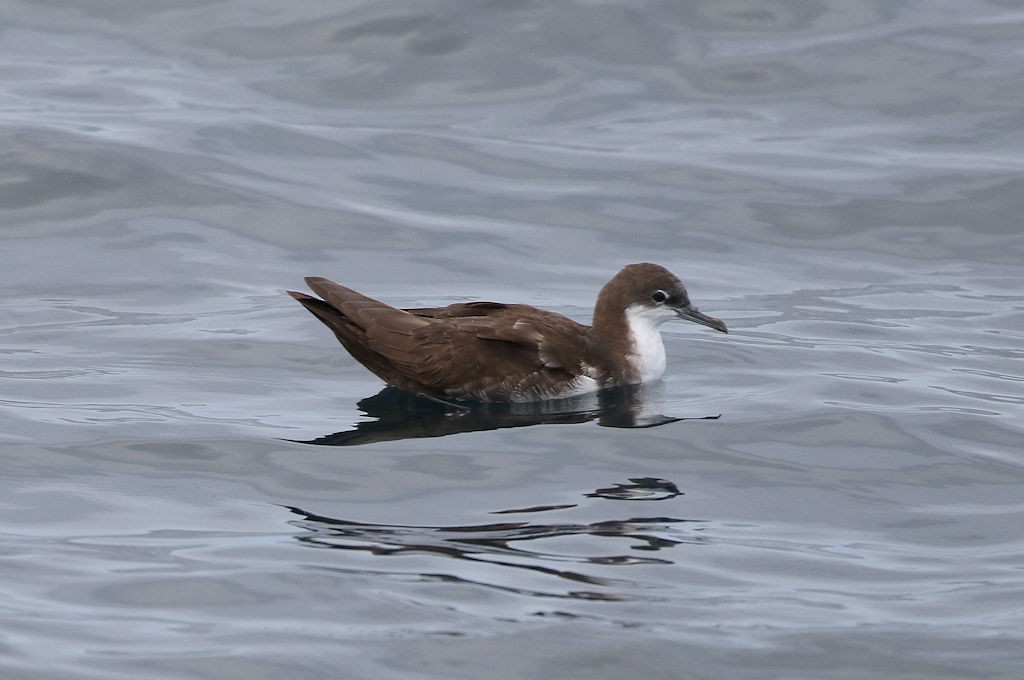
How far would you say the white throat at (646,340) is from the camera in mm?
10430

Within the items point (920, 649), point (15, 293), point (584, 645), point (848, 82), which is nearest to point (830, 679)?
point (920, 649)

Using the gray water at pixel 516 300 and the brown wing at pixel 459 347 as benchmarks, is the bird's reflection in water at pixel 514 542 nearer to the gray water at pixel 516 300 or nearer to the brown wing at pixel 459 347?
the gray water at pixel 516 300

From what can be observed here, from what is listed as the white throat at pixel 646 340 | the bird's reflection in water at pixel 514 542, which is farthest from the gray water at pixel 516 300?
the white throat at pixel 646 340

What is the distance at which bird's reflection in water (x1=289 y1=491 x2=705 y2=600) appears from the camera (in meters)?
6.99

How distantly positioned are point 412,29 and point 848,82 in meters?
4.35

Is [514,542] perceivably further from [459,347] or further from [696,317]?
[696,317]

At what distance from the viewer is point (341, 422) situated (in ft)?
31.1

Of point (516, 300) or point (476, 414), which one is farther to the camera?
point (516, 300)

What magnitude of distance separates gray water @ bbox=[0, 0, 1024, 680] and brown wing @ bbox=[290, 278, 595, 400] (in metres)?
0.36

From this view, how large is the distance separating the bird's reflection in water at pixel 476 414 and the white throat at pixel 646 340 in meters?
0.15

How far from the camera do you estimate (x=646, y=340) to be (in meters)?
10.5

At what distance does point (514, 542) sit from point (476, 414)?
2.48 meters

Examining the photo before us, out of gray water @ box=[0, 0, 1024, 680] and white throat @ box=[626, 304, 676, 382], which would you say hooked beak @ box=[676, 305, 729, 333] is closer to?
white throat @ box=[626, 304, 676, 382]

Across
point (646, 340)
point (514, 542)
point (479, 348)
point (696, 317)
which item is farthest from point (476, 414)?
point (514, 542)
